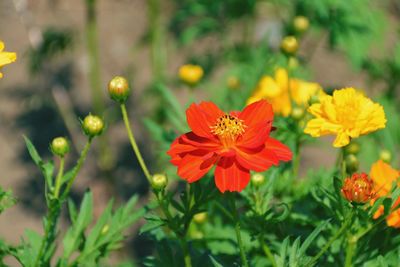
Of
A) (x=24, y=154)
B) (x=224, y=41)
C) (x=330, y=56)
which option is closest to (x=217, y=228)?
(x=224, y=41)

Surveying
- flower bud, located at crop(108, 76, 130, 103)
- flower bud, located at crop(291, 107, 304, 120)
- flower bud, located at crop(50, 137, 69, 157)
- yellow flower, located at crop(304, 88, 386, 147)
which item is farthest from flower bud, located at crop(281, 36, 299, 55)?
flower bud, located at crop(50, 137, 69, 157)

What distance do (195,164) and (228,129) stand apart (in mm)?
127

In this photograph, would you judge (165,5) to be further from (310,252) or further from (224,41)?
(310,252)

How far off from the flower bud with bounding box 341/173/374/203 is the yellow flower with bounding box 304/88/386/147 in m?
0.12

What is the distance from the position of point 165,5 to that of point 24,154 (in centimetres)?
129

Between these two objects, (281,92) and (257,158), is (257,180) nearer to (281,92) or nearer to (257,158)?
(257,158)

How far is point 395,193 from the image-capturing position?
122cm

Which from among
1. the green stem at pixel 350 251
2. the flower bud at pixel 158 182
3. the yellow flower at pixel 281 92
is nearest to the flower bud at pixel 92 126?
the flower bud at pixel 158 182

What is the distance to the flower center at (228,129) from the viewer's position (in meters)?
1.28

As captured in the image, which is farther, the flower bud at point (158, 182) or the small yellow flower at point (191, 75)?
the small yellow flower at point (191, 75)

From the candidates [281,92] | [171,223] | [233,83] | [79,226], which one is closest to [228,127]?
[171,223]

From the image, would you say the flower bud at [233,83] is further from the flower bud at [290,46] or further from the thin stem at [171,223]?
the thin stem at [171,223]

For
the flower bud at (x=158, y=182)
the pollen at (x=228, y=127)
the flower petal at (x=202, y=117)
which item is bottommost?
the flower bud at (x=158, y=182)

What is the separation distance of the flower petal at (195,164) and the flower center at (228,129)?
2.1 inches
